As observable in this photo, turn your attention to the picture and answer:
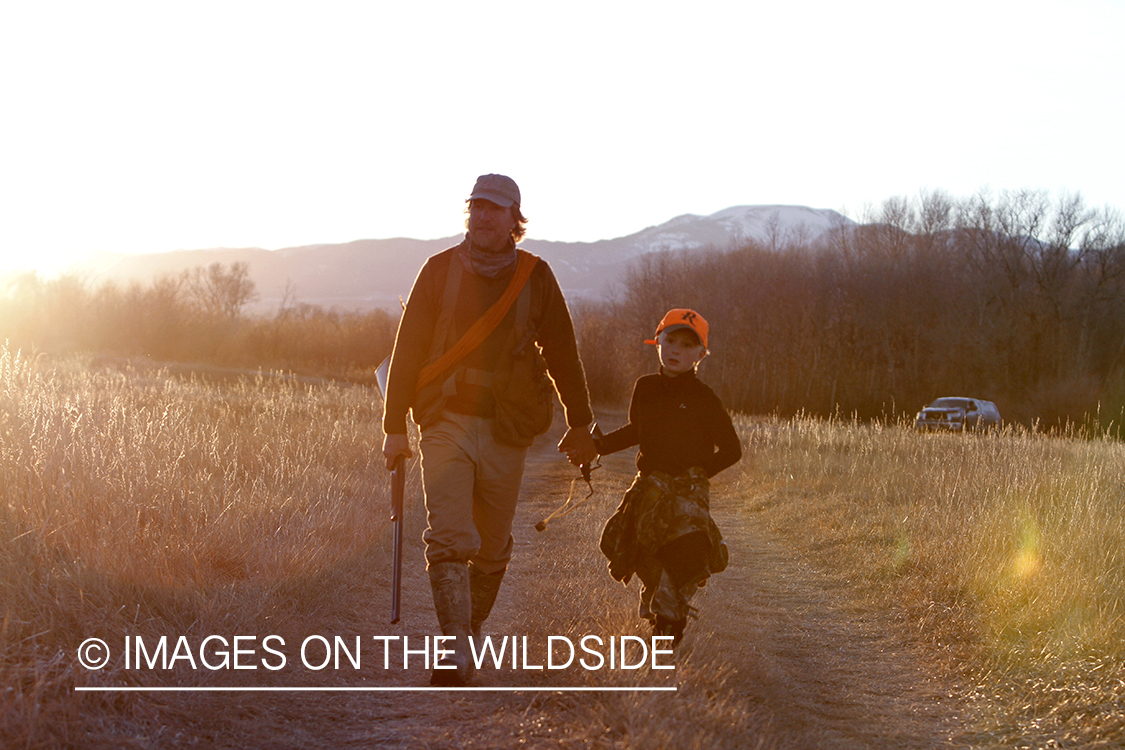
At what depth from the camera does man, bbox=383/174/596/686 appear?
395 cm

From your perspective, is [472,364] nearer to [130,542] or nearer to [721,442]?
[721,442]

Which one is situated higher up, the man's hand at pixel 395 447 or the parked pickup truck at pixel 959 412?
the man's hand at pixel 395 447

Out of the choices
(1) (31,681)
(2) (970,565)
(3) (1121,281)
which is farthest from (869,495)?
(3) (1121,281)

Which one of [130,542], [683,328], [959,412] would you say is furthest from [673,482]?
[959,412]

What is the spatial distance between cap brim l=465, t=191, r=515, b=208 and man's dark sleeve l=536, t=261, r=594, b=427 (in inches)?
13.8

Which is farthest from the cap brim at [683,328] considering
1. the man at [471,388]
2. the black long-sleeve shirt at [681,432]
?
the man at [471,388]

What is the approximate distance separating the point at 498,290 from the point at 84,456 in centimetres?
319

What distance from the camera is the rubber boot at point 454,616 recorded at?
3.83 meters

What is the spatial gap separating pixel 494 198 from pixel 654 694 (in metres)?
2.26

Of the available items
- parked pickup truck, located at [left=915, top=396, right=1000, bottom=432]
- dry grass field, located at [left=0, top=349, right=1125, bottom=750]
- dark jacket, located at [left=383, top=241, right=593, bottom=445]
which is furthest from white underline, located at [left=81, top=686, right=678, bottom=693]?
parked pickup truck, located at [left=915, top=396, right=1000, bottom=432]

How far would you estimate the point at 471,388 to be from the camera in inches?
159

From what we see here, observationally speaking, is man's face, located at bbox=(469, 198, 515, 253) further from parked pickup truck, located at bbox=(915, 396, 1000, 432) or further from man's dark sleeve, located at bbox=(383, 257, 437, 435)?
parked pickup truck, located at bbox=(915, 396, 1000, 432)

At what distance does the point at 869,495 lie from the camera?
10.5m

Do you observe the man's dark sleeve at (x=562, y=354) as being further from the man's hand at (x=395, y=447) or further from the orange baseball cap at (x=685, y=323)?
the man's hand at (x=395, y=447)
